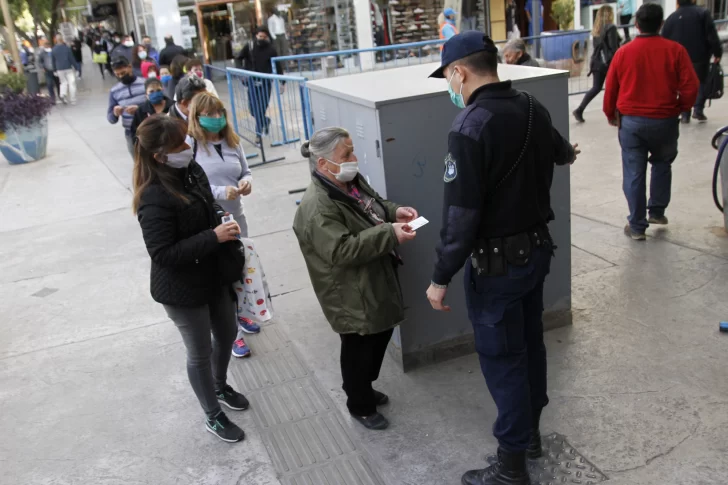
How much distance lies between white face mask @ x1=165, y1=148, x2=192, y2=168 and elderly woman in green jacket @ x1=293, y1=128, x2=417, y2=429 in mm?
578

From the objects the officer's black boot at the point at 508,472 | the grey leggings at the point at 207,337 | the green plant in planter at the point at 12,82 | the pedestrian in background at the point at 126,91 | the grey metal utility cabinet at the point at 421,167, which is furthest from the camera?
the green plant in planter at the point at 12,82

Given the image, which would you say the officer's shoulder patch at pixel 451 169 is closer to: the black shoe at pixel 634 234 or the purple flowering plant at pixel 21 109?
the black shoe at pixel 634 234

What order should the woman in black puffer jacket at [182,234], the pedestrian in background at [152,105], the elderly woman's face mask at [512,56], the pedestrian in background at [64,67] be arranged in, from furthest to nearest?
1. the pedestrian in background at [64,67]
2. the elderly woman's face mask at [512,56]
3. the pedestrian in background at [152,105]
4. the woman in black puffer jacket at [182,234]

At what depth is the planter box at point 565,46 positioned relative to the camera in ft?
49.6

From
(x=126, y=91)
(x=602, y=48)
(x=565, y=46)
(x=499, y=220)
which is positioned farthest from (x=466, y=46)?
(x=565, y=46)

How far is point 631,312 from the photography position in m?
4.60

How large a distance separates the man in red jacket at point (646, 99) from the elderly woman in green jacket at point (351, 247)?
9.40 ft

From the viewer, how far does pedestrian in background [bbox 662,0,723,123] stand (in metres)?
8.65

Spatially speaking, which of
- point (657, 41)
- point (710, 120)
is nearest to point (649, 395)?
point (657, 41)

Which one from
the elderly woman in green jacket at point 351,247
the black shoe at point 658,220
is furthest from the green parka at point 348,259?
the black shoe at point 658,220

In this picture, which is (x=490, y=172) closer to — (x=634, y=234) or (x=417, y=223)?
(x=417, y=223)

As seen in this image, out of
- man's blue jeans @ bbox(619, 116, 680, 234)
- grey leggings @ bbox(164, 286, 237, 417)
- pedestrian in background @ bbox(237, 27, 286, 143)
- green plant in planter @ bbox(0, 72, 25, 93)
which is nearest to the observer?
grey leggings @ bbox(164, 286, 237, 417)

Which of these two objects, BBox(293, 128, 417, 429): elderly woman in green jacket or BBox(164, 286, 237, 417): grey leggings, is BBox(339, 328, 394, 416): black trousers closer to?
BBox(293, 128, 417, 429): elderly woman in green jacket

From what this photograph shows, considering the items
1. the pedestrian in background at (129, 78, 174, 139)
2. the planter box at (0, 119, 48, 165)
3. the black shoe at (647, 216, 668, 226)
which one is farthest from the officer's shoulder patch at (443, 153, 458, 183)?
the planter box at (0, 119, 48, 165)
